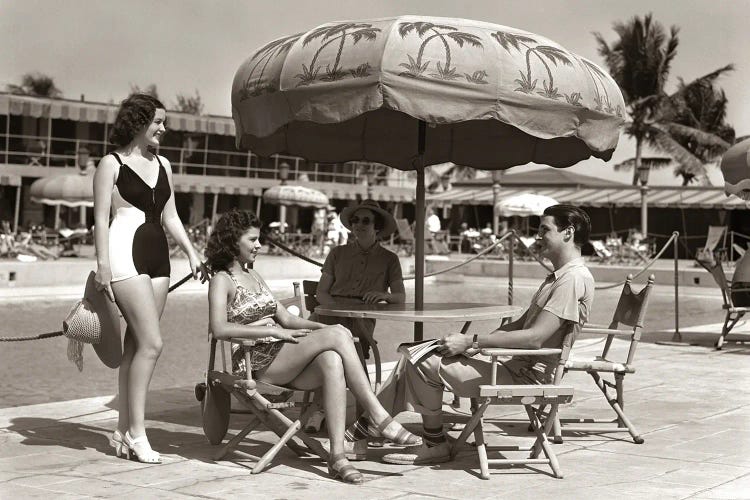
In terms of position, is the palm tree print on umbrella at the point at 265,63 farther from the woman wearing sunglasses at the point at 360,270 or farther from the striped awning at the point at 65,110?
the striped awning at the point at 65,110

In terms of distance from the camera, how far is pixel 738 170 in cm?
1238

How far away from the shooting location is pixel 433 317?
5.97m

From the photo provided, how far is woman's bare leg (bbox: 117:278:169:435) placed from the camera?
230 inches

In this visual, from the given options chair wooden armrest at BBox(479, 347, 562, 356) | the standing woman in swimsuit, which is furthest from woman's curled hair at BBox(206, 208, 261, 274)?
chair wooden armrest at BBox(479, 347, 562, 356)

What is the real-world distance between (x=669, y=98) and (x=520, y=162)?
49.1m

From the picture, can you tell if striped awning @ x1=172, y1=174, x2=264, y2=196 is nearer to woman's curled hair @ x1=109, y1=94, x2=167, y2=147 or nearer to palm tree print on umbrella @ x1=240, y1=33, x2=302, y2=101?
palm tree print on umbrella @ x1=240, y1=33, x2=302, y2=101

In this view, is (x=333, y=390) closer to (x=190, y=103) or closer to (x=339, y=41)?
(x=339, y=41)

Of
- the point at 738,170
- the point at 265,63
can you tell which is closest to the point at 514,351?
the point at 265,63

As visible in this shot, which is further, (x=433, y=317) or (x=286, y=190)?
(x=286, y=190)

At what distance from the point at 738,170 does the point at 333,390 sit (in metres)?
8.41

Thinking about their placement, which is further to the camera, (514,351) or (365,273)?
(365,273)

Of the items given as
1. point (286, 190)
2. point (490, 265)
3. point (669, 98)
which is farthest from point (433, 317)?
point (669, 98)

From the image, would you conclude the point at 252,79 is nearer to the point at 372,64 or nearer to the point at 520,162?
the point at 372,64

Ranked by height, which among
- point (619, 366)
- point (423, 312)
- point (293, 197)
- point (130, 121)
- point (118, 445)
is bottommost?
point (118, 445)
